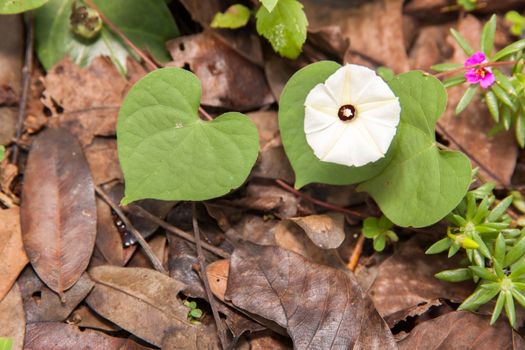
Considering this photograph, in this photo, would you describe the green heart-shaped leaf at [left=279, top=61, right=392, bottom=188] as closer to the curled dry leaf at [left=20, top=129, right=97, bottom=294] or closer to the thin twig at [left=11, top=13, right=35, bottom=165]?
the curled dry leaf at [left=20, top=129, right=97, bottom=294]

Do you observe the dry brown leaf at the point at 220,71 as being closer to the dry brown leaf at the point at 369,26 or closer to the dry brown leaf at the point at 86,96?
the dry brown leaf at the point at 86,96

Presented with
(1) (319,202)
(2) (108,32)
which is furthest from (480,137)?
(2) (108,32)

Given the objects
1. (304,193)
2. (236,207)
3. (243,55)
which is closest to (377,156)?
(304,193)

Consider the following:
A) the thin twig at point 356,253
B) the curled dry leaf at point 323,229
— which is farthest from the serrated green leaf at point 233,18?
the thin twig at point 356,253

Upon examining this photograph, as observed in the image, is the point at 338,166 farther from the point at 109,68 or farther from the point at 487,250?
the point at 109,68

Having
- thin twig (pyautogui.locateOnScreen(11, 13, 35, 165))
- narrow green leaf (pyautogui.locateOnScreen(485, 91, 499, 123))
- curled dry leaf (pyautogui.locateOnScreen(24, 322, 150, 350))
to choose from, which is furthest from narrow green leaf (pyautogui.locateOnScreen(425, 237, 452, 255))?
thin twig (pyautogui.locateOnScreen(11, 13, 35, 165))

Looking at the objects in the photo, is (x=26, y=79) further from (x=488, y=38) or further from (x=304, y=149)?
(x=488, y=38)
